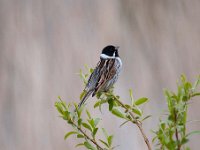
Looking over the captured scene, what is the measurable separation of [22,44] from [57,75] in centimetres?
18

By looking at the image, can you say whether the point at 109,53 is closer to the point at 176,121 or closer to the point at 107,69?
→ the point at 107,69

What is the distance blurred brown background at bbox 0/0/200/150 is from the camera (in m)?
2.21

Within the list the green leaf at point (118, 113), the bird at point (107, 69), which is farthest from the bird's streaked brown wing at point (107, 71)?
the green leaf at point (118, 113)

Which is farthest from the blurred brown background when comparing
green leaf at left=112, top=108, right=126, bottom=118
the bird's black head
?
green leaf at left=112, top=108, right=126, bottom=118

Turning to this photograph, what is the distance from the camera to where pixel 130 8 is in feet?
7.43

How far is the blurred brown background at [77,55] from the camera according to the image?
7.24 ft

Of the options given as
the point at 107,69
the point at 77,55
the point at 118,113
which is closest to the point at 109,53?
the point at 107,69

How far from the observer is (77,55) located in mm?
2260

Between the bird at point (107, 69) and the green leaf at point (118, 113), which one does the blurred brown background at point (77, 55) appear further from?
the green leaf at point (118, 113)

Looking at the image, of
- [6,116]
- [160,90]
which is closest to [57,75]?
[6,116]

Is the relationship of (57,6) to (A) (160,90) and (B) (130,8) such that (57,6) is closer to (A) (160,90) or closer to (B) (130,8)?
(B) (130,8)

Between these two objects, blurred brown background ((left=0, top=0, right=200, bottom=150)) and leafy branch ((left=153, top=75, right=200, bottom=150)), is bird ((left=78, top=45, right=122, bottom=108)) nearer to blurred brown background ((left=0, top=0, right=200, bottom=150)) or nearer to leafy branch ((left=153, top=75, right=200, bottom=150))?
leafy branch ((left=153, top=75, right=200, bottom=150))

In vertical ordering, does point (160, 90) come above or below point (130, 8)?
below

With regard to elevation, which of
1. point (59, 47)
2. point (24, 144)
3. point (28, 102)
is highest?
point (59, 47)
